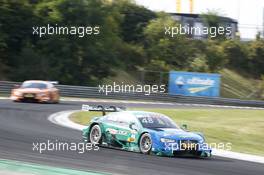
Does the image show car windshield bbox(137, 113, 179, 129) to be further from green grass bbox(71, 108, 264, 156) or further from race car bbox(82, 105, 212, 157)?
green grass bbox(71, 108, 264, 156)

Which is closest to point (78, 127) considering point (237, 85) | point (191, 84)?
point (191, 84)

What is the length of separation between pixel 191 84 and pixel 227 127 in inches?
891

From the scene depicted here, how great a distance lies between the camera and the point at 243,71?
216 feet

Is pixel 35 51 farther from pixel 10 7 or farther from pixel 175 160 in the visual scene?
pixel 175 160

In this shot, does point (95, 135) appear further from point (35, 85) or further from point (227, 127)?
point (35, 85)

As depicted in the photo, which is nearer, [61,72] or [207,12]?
[61,72]

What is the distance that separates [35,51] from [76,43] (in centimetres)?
279

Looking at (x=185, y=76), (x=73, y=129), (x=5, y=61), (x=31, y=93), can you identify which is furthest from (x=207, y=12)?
(x=73, y=129)

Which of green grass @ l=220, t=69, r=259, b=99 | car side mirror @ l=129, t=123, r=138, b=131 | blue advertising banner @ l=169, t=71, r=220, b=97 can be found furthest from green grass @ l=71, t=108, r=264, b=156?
green grass @ l=220, t=69, r=259, b=99

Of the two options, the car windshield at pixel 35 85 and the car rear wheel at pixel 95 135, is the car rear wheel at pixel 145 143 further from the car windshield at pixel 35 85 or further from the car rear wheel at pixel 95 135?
the car windshield at pixel 35 85

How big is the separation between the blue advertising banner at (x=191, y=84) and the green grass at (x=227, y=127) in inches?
644

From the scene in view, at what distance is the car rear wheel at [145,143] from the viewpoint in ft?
46.3

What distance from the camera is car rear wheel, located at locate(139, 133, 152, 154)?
14.1 m

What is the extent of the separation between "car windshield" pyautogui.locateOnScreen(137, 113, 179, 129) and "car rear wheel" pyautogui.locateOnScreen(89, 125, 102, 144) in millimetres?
1107
